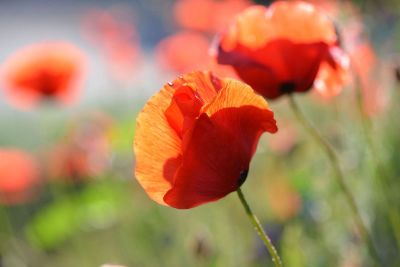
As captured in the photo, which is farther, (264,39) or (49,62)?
(49,62)

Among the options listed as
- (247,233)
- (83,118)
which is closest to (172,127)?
(247,233)

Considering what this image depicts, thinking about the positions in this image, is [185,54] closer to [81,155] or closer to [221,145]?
[81,155]

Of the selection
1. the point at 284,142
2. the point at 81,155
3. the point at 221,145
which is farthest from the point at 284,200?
the point at 221,145

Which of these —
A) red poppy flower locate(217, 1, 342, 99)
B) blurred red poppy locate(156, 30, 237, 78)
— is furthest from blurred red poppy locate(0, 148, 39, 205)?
red poppy flower locate(217, 1, 342, 99)

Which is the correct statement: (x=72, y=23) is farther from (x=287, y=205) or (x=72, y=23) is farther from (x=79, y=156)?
(x=287, y=205)

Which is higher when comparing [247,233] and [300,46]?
[300,46]

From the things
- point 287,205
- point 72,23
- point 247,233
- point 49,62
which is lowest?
point 72,23
